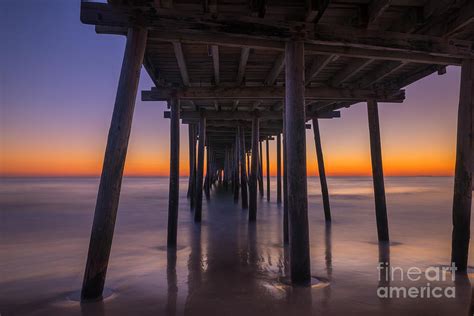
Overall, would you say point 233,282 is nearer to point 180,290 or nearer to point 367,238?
point 180,290

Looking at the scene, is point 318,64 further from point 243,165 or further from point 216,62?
point 243,165

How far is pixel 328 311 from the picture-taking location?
3668 millimetres

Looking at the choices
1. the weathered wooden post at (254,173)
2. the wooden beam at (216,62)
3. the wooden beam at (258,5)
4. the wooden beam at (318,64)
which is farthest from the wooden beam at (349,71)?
the weathered wooden post at (254,173)

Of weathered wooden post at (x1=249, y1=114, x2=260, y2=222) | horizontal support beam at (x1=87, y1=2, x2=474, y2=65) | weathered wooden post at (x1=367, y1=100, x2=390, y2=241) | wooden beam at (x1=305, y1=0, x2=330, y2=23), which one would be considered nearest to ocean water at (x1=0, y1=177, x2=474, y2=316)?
weathered wooden post at (x1=367, y1=100, x2=390, y2=241)

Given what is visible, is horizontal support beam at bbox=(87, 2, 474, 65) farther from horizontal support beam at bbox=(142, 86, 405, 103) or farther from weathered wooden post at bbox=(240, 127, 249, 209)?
weathered wooden post at bbox=(240, 127, 249, 209)

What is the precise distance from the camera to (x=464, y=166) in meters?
5.05

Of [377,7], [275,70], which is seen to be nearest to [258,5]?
[377,7]

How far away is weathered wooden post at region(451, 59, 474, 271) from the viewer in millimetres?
5027

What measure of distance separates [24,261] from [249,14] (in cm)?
573

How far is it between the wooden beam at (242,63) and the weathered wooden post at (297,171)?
125 centimetres

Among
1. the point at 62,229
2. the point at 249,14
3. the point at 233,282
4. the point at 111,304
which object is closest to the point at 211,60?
the point at 249,14

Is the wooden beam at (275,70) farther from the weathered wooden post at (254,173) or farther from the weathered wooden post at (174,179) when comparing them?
the weathered wooden post at (254,173)

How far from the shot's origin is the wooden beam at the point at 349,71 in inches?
242

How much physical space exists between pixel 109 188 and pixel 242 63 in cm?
342
